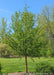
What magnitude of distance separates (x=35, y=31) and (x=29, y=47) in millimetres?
1234

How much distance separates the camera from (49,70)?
21.6 feet

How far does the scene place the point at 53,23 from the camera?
22.7 m

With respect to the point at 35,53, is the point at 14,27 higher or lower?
higher

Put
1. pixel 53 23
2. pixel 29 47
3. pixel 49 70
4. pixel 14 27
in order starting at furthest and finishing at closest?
pixel 53 23
pixel 14 27
pixel 29 47
pixel 49 70

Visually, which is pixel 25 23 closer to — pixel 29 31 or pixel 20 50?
pixel 29 31

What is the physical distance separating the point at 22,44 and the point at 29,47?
504 millimetres

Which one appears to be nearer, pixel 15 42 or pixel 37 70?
pixel 37 70

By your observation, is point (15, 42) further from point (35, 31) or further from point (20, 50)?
point (35, 31)

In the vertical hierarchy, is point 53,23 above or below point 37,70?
above

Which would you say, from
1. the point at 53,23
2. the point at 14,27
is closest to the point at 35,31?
the point at 14,27

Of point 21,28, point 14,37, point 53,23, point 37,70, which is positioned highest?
point 53,23

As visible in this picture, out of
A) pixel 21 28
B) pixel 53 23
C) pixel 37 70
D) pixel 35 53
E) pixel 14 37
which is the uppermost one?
pixel 53 23

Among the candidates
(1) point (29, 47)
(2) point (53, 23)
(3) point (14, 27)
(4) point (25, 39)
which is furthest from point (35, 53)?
(2) point (53, 23)

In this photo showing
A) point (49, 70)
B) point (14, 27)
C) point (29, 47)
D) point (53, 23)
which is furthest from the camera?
point (53, 23)
